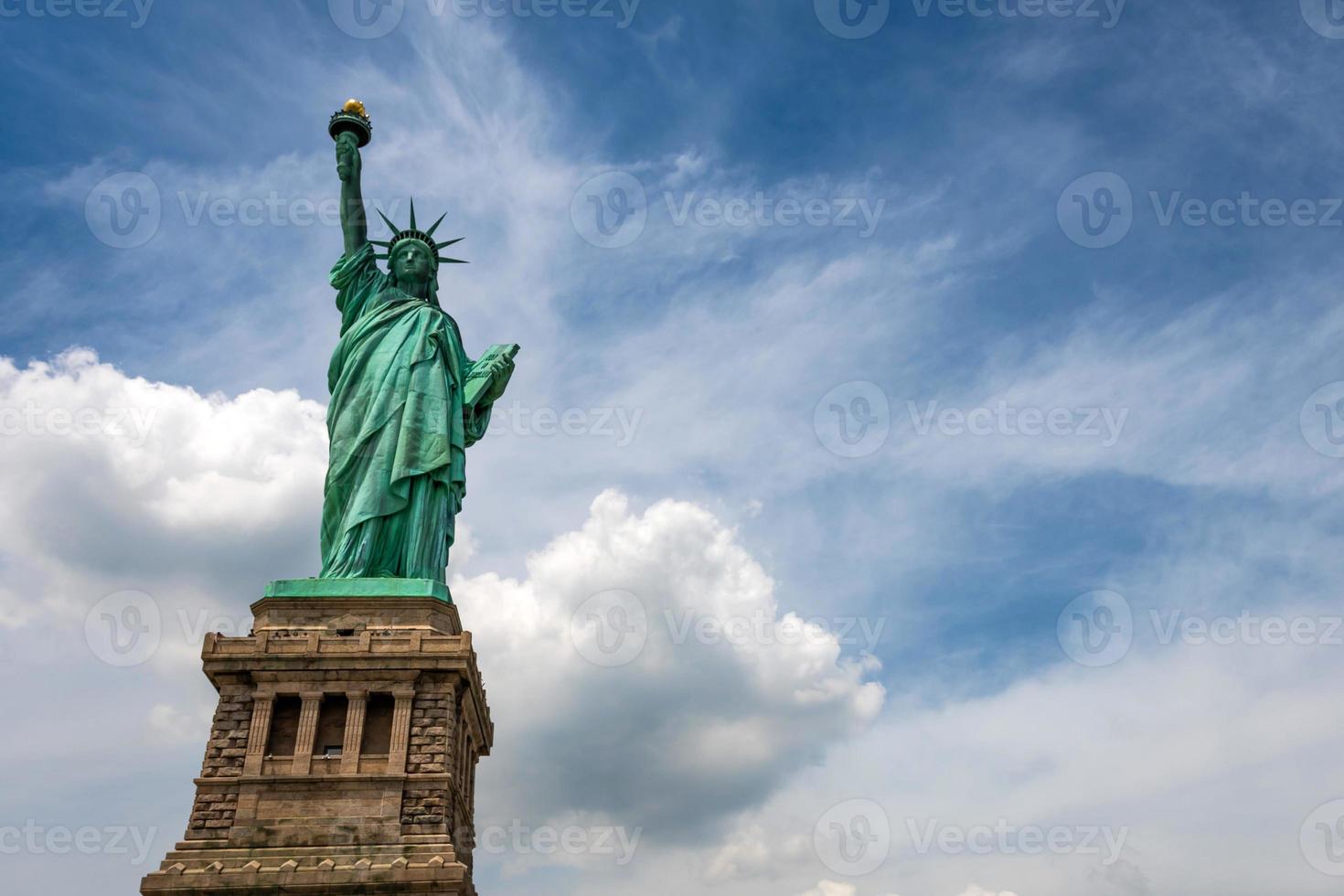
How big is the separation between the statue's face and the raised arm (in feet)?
3.91

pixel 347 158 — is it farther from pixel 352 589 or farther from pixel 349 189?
pixel 352 589

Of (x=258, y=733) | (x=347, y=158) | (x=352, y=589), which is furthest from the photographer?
(x=347, y=158)

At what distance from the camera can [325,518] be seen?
30.0 meters

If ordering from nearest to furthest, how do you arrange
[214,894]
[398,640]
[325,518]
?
[214,894], [398,640], [325,518]

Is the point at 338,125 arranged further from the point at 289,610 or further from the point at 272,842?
the point at 272,842

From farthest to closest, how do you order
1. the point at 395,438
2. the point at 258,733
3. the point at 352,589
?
the point at 395,438
the point at 352,589
the point at 258,733

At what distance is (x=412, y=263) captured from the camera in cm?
3428

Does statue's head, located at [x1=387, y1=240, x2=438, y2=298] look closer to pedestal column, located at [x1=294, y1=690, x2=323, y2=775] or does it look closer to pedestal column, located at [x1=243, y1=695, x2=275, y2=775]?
pedestal column, located at [x1=294, y1=690, x2=323, y2=775]

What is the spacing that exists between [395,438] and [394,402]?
1.05 m

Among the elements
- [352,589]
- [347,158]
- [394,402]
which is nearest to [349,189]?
[347,158]

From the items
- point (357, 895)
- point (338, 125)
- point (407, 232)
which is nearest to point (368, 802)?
point (357, 895)

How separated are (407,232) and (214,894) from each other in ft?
62.4

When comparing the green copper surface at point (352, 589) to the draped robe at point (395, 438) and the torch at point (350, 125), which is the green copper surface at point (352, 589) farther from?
the torch at point (350, 125)

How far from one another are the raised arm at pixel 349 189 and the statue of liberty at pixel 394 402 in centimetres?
3
